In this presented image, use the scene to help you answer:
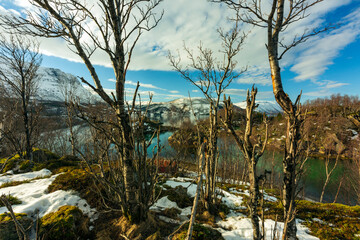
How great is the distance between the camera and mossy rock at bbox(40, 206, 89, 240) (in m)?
3.05

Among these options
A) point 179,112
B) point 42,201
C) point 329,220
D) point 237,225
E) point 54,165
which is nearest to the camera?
point 42,201

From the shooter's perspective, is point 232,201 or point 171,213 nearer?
point 171,213

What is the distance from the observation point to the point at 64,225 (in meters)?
3.21

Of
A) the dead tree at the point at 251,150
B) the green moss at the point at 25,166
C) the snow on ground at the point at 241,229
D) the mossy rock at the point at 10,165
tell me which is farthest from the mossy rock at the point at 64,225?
the mossy rock at the point at 10,165

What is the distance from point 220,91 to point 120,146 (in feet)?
15.5

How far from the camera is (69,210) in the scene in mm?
→ 3602

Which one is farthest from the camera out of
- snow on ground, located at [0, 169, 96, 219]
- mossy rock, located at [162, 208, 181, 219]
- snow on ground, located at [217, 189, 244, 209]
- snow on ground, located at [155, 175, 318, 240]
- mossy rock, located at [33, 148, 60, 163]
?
mossy rock, located at [33, 148, 60, 163]

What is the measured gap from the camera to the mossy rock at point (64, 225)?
10.0 ft

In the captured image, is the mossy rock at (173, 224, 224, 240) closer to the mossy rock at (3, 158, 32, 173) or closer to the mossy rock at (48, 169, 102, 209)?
the mossy rock at (48, 169, 102, 209)

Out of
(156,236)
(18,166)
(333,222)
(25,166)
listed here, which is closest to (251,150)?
(156,236)

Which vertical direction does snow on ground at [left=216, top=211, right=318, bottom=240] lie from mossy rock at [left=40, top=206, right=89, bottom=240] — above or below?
below

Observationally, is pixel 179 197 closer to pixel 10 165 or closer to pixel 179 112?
pixel 10 165

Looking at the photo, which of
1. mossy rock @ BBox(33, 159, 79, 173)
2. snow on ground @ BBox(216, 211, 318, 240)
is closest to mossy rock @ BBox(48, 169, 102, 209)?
mossy rock @ BBox(33, 159, 79, 173)

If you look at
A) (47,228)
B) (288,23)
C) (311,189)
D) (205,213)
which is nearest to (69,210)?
(47,228)
